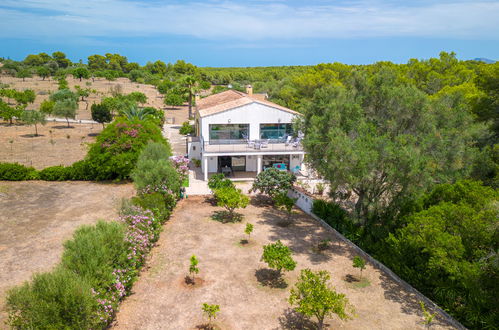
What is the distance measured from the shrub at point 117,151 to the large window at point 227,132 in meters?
5.45

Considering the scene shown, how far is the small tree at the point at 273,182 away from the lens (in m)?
23.5

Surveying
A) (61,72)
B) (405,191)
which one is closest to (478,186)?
(405,191)

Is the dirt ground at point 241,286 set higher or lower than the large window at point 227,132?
lower

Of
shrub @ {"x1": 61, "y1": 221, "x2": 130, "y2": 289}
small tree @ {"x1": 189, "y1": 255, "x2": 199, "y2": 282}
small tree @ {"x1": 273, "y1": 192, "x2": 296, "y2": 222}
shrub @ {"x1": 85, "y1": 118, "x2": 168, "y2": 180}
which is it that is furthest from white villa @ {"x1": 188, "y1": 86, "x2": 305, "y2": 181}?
shrub @ {"x1": 61, "y1": 221, "x2": 130, "y2": 289}

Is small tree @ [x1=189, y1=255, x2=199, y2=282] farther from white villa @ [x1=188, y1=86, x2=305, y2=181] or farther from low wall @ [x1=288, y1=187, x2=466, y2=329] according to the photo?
white villa @ [x1=188, y1=86, x2=305, y2=181]

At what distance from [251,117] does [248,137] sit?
1.76 meters

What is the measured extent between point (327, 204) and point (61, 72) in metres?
108

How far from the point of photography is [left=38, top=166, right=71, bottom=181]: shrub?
27875 mm

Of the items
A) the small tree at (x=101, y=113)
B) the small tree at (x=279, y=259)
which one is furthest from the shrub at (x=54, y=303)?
the small tree at (x=101, y=113)

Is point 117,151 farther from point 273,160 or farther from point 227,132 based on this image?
point 273,160

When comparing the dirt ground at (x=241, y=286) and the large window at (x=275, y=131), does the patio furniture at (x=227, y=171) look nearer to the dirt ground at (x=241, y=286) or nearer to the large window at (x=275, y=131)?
the large window at (x=275, y=131)

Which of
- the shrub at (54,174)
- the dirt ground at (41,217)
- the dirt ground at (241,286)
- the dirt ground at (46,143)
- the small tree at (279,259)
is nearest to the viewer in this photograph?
the dirt ground at (241,286)

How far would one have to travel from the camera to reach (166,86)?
79.2 metres

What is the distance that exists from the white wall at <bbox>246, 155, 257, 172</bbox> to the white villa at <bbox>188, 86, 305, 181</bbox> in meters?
0.09
